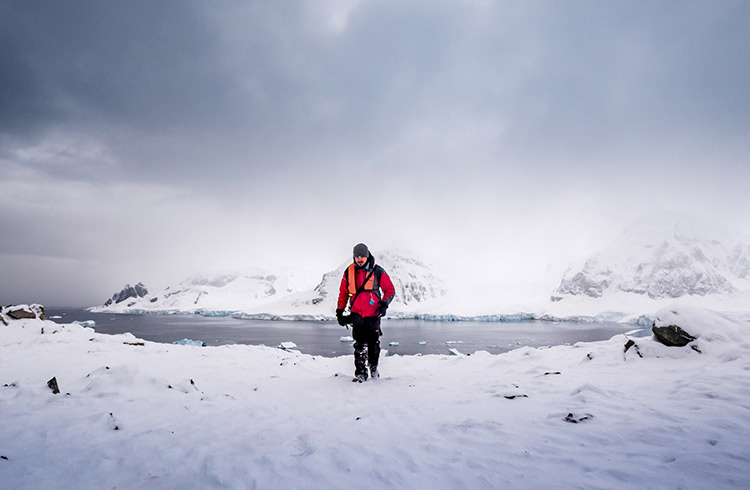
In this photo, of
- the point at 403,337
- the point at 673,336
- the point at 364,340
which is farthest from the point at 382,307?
the point at 403,337

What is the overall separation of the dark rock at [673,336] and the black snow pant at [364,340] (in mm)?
5741

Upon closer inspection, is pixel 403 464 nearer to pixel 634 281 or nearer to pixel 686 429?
pixel 686 429

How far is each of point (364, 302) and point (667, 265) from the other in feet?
661

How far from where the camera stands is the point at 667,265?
495ft

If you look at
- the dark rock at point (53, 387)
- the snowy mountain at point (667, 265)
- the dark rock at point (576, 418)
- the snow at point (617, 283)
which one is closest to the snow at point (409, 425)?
the dark rock at point (576, 418)

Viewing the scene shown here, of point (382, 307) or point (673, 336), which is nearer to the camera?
point (673, 336)

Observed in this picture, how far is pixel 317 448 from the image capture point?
2938mm

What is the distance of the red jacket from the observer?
6.42m

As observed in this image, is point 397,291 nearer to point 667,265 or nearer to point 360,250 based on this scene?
point 667,265

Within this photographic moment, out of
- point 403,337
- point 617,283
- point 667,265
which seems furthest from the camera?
point 617,283

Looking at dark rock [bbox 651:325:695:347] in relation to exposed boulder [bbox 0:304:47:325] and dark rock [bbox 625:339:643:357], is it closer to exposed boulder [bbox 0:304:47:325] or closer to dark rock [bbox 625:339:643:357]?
dark rock [bbox 625:339:643:357]

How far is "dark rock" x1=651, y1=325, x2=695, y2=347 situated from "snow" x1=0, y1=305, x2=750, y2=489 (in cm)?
17

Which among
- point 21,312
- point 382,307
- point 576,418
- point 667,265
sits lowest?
point 576,418

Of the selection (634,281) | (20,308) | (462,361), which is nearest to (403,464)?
(462,361)
